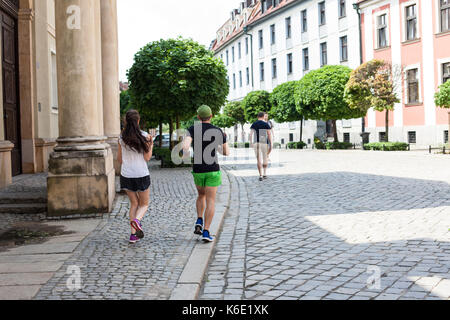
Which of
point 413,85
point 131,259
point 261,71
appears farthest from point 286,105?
point 131,259

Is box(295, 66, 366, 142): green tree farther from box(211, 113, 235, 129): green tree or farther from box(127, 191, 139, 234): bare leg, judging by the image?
box(127, 191, 139, 234): bare leg

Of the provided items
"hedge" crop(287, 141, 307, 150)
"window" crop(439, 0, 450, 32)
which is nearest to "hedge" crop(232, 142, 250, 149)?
"hedge" crop(287, 141, 307, 150)

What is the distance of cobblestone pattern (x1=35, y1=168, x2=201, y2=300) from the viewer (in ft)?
13.6

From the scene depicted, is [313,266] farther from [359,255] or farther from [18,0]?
[18,0]

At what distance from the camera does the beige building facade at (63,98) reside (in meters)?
8.02

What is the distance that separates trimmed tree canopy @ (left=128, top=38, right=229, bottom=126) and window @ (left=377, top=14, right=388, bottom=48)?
18600 millimetres

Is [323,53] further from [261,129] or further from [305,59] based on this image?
[261,129]

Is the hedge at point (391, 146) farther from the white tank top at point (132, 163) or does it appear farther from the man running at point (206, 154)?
the white tank top at point (132, 163)

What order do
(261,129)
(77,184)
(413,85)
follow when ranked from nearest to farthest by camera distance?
(77,184)
(261,129)
(413,85)

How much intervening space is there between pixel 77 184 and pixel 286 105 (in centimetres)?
3101

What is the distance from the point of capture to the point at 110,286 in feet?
14.1

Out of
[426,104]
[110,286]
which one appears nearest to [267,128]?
[110,286]

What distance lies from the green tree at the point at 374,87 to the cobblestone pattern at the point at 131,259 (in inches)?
820

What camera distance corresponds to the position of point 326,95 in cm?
3144
